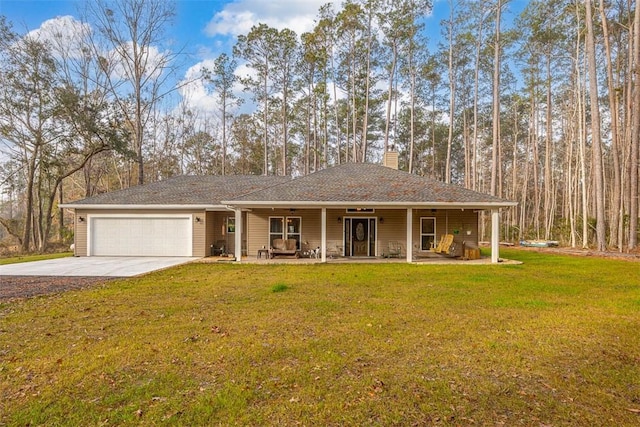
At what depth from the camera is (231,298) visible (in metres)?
6.70

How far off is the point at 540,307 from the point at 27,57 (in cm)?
2591

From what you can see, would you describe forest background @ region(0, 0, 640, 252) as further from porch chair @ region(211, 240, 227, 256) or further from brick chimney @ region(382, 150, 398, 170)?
porch chair @ region(211, 240, 227, 256)

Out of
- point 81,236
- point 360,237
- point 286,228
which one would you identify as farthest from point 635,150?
point 81,236

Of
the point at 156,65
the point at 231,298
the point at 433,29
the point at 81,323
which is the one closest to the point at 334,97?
the point at 433,29

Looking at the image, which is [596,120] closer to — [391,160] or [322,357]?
[391,160]

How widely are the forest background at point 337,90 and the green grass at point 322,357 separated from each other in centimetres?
1423

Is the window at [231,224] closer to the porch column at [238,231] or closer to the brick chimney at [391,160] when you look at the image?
the porch column at [238,231]

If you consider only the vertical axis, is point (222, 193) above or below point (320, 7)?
below

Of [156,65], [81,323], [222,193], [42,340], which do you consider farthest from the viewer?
[156,65]

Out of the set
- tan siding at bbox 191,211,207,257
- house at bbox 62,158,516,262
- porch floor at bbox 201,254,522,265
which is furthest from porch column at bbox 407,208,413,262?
tan siding at bbox 191,211,207,257

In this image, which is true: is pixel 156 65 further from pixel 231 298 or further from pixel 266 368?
pixel 266 368

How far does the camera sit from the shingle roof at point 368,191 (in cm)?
1177

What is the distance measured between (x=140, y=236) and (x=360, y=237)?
9.55 metres

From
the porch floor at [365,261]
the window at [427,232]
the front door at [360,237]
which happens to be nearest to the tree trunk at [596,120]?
the porch floor at [365,261]
